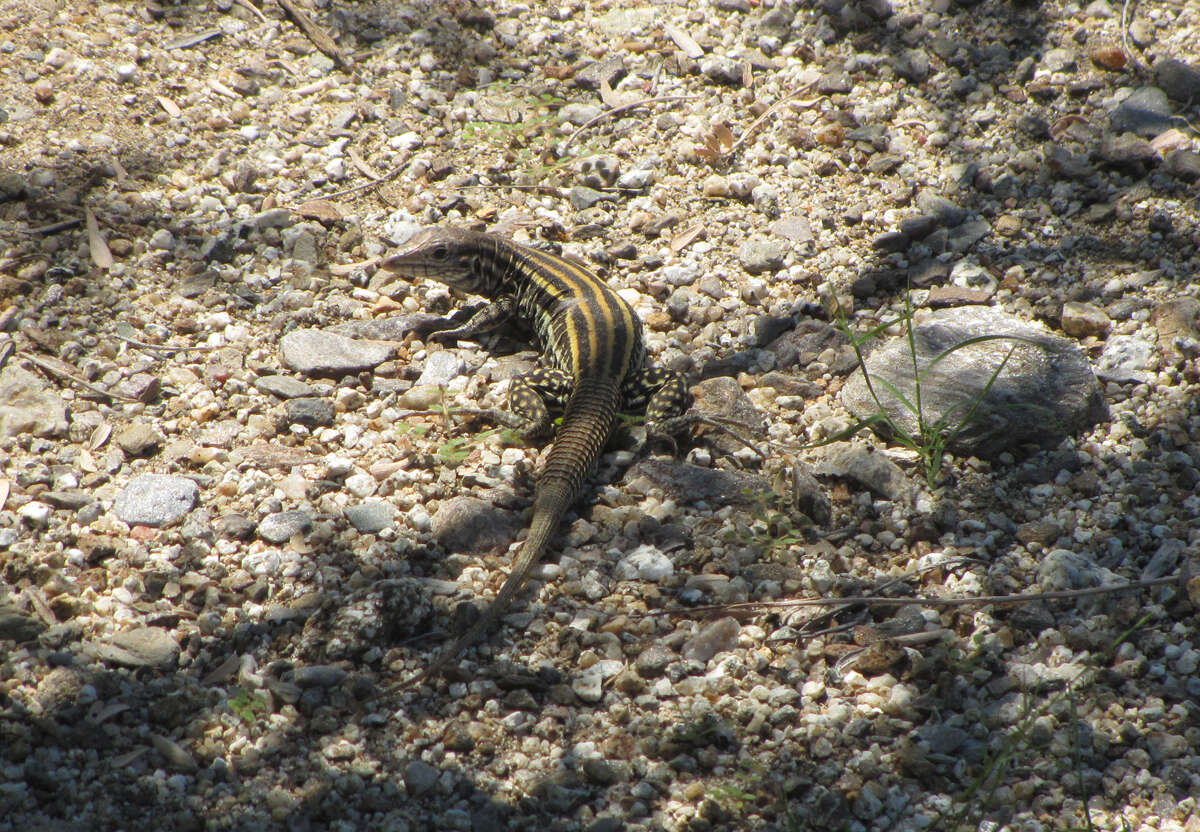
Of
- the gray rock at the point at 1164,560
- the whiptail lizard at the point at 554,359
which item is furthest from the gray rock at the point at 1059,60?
the gray rock at the point at 1164,560

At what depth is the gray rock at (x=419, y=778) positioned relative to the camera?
8.67 feet

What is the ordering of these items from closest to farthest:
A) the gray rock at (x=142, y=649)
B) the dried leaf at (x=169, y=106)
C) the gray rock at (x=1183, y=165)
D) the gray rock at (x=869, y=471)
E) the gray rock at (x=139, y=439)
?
the gray rock at (x=142, y=649) < the gray rock at (x=869, y=471) < the gray rock at (x=139, y=439) < the gray rock at (x=1183, y=165) < the dried leaf at (x=169, y=106)

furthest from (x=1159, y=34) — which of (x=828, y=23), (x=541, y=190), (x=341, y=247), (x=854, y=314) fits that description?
(x=341, y=247)

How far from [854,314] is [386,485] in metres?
2.27

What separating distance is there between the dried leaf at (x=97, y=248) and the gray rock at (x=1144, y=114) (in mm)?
5052

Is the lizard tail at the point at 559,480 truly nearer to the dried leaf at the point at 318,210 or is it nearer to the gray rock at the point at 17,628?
the gray rock at the point at 17,628

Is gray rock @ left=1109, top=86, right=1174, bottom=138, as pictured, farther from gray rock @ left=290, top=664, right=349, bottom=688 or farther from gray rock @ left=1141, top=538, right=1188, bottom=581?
gray rock @ left=290, top=664, right=349, bottom=688

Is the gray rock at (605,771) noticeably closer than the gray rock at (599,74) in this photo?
Yes

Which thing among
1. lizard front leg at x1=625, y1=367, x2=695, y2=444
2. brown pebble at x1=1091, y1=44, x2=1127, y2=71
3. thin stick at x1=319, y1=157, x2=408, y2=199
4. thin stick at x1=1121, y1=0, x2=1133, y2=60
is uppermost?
thin stick at x1=1121, y1=0, x2=1133, y2=60

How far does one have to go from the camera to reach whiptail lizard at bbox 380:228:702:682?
3.42m

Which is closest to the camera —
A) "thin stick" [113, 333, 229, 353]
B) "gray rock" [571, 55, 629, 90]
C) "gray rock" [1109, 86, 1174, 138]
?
"thin stick" [113, 333, 229, 353]

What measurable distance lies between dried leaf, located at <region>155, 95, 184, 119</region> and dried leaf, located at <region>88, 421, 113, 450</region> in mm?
2263

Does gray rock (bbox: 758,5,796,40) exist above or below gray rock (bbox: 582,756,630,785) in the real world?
above

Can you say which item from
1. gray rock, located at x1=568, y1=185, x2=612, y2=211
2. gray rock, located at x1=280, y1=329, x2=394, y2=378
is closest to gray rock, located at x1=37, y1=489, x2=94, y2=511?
gray rock, located at x1=280, y1=329, x2=394, y2=378
